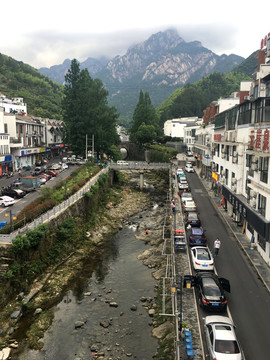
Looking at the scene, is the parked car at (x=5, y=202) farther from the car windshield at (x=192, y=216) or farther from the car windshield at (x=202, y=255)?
the car windshield at (x=202, y=255)

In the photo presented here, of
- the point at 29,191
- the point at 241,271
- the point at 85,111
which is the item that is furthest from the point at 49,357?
the point at 85,111

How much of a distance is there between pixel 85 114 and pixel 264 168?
5127 cm

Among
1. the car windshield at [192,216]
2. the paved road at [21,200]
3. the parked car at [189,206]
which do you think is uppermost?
the paved road at [21,200]

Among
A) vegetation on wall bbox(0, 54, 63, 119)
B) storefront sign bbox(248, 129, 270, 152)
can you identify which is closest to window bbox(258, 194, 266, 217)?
storefront sign bbox(248, 129, 270, 152)

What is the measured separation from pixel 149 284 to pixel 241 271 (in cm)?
934

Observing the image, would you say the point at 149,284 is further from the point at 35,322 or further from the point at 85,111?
the point at 85,111

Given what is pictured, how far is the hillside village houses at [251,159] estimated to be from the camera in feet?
92.5

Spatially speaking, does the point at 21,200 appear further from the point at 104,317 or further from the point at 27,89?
the point at 27,89

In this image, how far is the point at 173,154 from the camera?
100625mm

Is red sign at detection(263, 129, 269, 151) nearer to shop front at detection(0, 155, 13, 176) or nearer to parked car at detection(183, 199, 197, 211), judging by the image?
parked car at detection(183, 199, 197, 211)

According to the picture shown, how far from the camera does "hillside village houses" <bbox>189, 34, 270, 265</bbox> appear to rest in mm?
28188

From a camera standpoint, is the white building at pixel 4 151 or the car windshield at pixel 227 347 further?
the white building at pixel 4 151

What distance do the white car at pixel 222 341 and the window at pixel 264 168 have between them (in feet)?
49.2

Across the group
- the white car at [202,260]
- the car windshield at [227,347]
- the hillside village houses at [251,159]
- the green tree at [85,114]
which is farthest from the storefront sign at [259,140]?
the green tree at [85,114]
